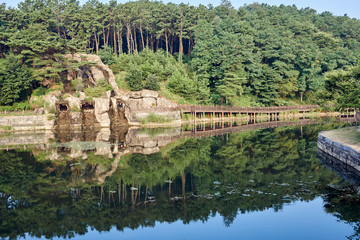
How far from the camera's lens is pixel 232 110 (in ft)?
204

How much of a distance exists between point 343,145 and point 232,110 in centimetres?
3862

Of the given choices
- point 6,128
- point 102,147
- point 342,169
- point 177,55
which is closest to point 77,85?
point 6,128

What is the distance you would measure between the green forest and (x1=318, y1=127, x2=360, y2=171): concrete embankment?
26.9m

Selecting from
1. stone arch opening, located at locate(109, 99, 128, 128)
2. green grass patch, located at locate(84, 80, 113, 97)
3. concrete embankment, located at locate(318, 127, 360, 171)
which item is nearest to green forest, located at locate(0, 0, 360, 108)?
green grass patch, located at locate(84, 80, 113, 97)

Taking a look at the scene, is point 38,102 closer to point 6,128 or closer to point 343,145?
point 6,128

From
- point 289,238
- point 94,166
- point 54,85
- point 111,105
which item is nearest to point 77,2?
point 54,85

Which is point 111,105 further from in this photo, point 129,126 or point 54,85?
point 54,85

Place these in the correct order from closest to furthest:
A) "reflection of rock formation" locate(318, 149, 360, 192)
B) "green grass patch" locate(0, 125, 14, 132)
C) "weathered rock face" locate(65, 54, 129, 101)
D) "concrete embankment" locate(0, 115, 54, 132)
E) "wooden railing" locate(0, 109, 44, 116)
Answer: "reflection of rock formation" locate(318, 149, 360, 192) < "green grass patch" locate(0, 125, 14, 132) < "concrete embankment" locate(0, 115, 54, 132) < "wooden railing" locate(0, 109, 44, 116) < "weathered rock face" locate(65, 54, 129, 101)

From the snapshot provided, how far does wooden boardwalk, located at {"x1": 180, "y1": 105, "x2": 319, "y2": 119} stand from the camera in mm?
57062

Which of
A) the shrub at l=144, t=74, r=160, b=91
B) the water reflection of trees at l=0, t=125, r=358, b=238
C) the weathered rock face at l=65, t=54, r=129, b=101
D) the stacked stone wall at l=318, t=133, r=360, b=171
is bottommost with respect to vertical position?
the water reflection of trees at l=0, t=125, r=358, b=238

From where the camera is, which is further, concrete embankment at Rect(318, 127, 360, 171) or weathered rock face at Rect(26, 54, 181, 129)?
weathered rock face at Rect(26, 54, 181, 129)

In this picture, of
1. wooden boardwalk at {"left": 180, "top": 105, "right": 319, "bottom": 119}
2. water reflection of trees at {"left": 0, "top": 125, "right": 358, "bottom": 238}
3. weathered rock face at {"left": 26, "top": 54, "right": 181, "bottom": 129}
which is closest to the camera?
water reflection of trees at {"left": 0, "top": 125, "right": 358, "bottom": 238}

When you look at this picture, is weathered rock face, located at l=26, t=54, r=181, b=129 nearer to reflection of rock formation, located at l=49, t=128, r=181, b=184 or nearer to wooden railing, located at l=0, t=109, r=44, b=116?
wooden railing, located at l=0, t=109, r=44, b=116

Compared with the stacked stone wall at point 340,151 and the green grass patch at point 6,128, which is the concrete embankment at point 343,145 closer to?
the stacked stone wall at point 340,151
